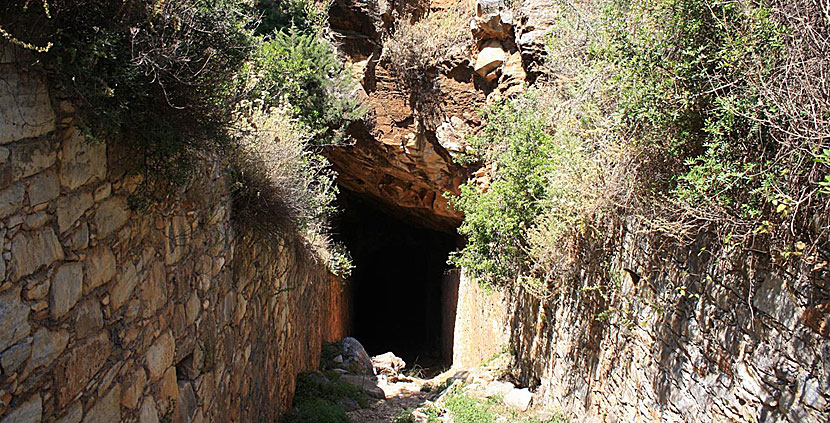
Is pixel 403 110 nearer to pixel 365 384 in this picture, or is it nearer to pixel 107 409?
pixel 365 384

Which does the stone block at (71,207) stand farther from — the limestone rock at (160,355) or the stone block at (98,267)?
the limestone rock at (160,355)

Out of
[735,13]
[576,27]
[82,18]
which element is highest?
[576,27]

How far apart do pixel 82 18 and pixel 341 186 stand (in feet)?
33.7

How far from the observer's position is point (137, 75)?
2.40 m

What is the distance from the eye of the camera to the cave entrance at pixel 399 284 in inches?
547

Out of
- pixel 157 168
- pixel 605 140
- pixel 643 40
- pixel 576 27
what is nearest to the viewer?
pixel 157 168

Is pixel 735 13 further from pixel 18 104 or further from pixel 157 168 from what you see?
pixel 18 104

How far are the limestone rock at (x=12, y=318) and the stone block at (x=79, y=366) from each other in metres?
0.28

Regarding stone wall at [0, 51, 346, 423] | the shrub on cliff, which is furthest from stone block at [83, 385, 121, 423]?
the shrub on cliff

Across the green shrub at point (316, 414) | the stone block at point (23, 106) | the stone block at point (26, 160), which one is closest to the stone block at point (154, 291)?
the stone block at point (26, 160)

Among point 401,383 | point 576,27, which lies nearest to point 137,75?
point 576,27

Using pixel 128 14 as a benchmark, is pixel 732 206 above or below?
below

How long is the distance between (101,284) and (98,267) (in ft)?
0.27

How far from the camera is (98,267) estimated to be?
243 centimetres
